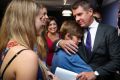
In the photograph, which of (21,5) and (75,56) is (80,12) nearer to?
(75,56)

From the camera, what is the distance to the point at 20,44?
5.36ft

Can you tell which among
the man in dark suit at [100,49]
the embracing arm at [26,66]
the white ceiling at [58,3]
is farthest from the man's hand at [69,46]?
the white ceiling at [58,3]

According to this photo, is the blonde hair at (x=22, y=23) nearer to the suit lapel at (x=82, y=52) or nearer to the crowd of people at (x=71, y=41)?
the crowd of people at (x=71, y=41)

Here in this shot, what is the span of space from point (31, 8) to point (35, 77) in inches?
16.4

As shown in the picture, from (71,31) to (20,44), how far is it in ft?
3.58

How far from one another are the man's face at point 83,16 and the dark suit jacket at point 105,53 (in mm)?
162

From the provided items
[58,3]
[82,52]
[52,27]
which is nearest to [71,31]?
[82,52]

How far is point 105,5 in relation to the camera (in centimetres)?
799

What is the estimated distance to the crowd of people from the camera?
1664 mm

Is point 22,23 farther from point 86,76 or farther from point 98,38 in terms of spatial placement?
point 98,38

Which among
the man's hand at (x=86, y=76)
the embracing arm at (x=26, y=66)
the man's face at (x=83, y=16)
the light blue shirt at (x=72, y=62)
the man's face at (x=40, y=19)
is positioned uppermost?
the man's face at (x=40, y=19)

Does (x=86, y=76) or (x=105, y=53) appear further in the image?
(x=105, y=53)

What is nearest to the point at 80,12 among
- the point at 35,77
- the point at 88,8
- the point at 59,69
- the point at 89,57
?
the point at 88,8

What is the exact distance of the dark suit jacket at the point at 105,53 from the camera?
2678 mm
